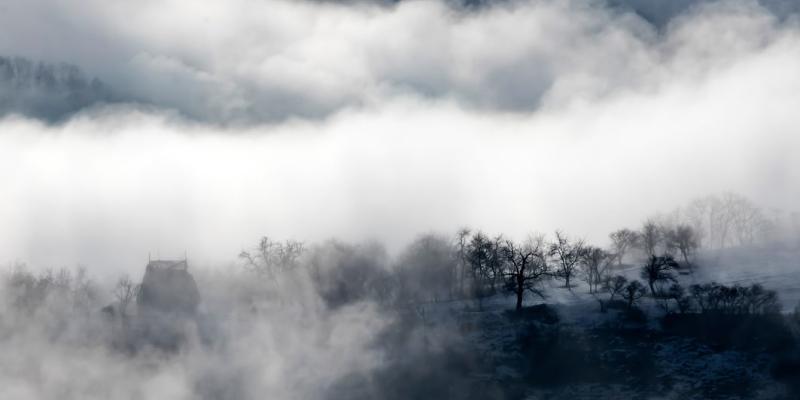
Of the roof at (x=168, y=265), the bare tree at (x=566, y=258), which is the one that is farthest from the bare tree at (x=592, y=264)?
the roof at (x=168, y=265)

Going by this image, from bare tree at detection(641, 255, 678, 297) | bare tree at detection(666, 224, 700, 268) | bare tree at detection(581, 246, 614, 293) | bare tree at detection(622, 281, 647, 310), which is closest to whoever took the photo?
bare tree at detection(622, 281, 647, 310)

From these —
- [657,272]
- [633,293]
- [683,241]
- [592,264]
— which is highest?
[683,241]

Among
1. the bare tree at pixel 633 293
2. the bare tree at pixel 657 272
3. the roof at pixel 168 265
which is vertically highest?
the roof at pixel 168 265

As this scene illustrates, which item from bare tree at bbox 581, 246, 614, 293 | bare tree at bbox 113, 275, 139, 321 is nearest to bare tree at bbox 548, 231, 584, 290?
bare tree at bbox 581, 246, 614, 293

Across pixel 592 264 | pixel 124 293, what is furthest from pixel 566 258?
pixel 124 293

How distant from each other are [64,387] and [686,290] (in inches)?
3257

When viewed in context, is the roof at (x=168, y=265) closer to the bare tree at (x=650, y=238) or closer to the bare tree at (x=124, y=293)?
the bare tree at (x=124, y=293)

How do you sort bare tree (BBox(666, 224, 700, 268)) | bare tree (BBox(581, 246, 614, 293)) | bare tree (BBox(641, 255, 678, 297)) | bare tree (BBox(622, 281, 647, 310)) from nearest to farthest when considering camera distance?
bare tree (BBox(622, 281, 647, 310)) → bare tree (BBox(641, 255, 678, 297)) → bare tree (BBox(581, 246, 614, 293)) → bare tree (BBox(666, 224, 700, 268))

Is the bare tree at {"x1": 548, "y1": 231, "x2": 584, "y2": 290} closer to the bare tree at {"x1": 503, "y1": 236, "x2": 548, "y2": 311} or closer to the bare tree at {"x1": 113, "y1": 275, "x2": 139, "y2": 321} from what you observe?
the bare tree at {"x1": 503, "y1": 236, "x2": 548, "y2": 311}

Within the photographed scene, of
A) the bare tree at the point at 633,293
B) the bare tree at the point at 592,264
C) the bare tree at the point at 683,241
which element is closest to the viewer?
the bare tree at the point at 633,293

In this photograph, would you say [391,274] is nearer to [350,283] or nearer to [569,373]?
[350,283]

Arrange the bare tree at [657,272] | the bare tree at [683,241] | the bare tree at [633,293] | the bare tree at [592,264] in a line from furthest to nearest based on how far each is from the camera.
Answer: the bare tree at [683,241] → the bare tree at [592,264] → the bare tree at [657,272] → the bare tree at [633,293]

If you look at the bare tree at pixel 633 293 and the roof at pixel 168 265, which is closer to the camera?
the bare tree at pixel 633 293

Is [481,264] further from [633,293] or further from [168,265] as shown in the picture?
[168,265]
